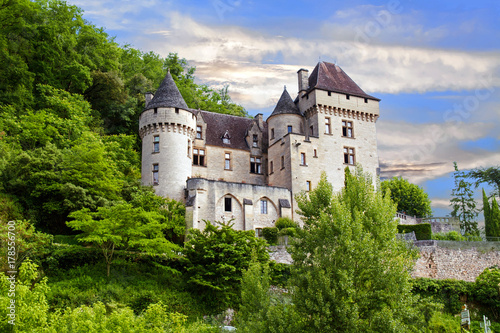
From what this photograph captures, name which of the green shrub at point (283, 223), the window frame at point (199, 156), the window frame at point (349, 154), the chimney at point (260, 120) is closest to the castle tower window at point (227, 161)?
the window frame at point (199, 156)

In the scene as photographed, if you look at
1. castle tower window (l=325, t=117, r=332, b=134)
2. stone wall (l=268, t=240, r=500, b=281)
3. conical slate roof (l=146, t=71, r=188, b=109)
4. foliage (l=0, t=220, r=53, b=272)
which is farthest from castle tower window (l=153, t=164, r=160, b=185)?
castle tower window (l=325, t=117, r=332, b=134)

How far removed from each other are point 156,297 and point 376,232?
512 inches

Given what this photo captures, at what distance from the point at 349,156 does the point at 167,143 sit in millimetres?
17731

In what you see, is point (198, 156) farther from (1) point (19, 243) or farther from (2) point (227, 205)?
(1) point (19, 243)

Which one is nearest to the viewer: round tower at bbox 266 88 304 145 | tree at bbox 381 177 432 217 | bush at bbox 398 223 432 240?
bush at bbox 398 223 432 240

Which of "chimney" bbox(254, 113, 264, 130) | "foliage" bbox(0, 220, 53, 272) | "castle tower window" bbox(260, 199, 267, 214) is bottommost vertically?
"foliage" bbox(0, 220, 53, 272)

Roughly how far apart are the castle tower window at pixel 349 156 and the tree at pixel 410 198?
50.9 ft

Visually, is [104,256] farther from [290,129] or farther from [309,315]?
[290,129]

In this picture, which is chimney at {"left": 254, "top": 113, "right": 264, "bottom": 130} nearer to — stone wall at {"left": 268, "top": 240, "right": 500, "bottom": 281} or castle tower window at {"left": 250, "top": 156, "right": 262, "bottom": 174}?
castle tower window at {"left": 250, "top": 156, "right": 262, "bottom": 174}

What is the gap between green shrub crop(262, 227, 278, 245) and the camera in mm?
38375

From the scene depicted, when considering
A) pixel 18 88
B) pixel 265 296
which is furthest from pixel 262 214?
pixel 18 88

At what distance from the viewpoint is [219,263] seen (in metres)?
28.4

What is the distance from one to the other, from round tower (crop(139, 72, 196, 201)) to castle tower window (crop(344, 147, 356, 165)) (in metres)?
15.1

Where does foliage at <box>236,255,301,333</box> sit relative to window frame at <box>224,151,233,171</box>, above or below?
below
